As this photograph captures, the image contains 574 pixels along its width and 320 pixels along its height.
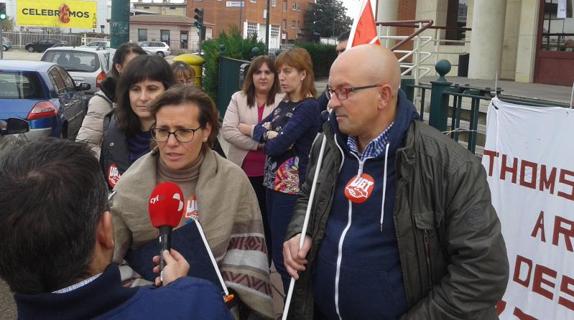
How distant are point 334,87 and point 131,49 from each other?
3474mm

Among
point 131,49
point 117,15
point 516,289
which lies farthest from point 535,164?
point 117,15

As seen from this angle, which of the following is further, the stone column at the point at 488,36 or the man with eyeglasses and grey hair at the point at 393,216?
the stone column at the point at 488,36

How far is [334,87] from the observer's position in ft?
7.76

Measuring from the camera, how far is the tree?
85.9 m

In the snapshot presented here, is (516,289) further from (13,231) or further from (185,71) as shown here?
(185,71)

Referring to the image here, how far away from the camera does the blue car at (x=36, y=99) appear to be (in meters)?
8.66

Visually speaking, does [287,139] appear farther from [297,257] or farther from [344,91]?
[344,91]

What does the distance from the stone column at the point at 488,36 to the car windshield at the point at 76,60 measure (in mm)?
9648

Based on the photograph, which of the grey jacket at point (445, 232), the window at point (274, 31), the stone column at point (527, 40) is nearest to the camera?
the grey jacket at point (445, 232)

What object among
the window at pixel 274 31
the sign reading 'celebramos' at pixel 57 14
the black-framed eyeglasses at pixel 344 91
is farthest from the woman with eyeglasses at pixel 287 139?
the window at pixel 274 31

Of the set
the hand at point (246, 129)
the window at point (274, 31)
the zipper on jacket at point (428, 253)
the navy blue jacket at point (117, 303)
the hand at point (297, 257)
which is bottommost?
the hand at point (297, 257)

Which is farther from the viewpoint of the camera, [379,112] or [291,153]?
[291,153]

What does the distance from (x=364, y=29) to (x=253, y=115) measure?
2109 millimetres

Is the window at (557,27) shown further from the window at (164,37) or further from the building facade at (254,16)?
the window at (164,37)
